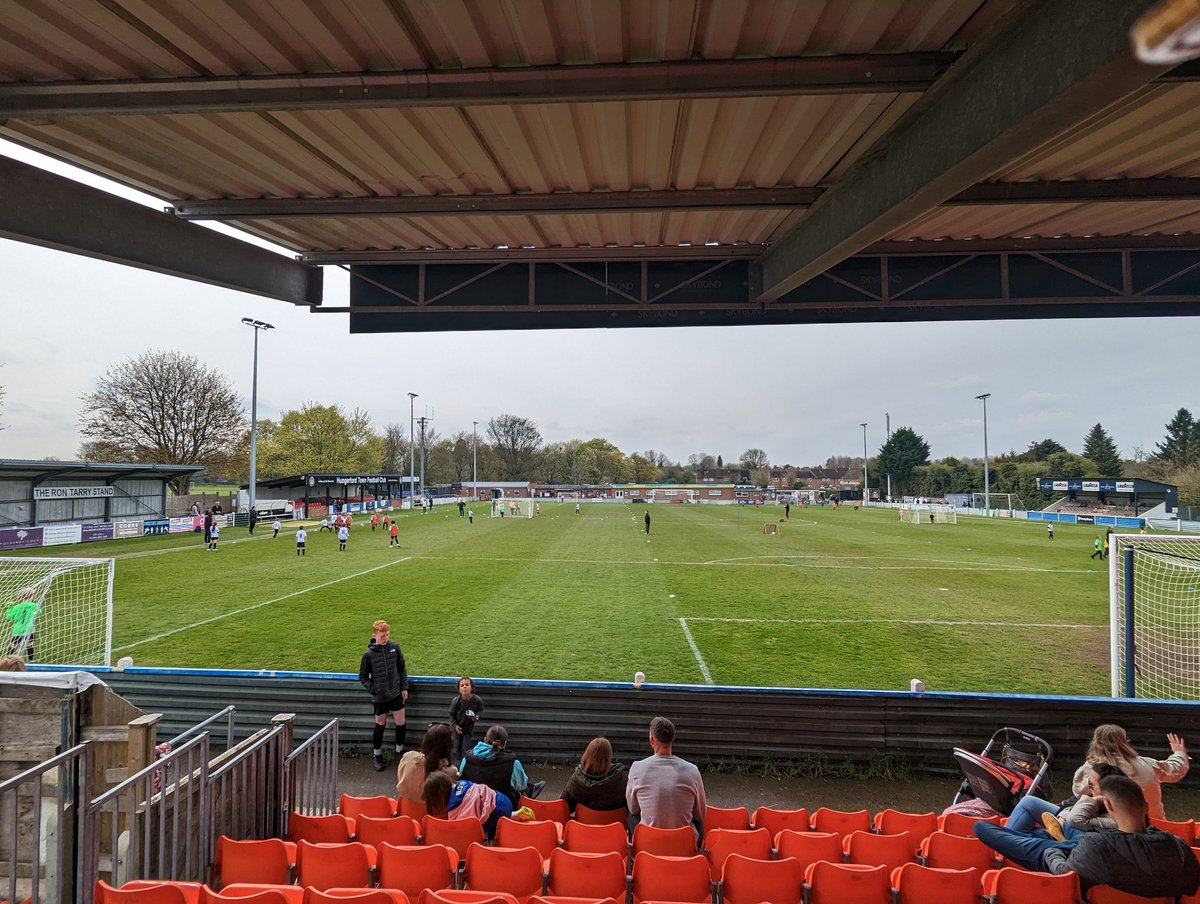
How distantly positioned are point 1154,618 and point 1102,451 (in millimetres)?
98358

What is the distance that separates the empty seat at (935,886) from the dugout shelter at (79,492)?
35.8 metres

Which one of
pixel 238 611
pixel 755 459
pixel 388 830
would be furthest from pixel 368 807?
pixel 755 459

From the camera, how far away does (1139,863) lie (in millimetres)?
3029

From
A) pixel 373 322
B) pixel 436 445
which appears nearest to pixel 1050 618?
pixel 373 322

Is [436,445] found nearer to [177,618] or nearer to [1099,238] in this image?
[177,618]

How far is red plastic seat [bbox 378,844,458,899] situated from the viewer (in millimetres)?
3549

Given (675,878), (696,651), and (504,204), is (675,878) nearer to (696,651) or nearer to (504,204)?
(504,204)

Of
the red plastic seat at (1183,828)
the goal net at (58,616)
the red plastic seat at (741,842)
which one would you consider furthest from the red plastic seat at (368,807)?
the goal net at (58,616)

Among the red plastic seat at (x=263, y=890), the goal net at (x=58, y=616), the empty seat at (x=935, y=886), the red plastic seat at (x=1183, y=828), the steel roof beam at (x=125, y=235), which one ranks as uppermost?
the steel roof beam at (x=125, y=235)

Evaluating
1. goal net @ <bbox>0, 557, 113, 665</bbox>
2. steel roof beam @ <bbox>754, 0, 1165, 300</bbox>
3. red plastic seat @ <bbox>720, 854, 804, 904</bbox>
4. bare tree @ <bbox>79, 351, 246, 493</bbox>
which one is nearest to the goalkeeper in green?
goal net @ <bbox>0, 557, 113, 665</bbox>

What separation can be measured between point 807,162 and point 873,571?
2033 cm

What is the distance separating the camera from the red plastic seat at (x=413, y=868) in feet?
11.6

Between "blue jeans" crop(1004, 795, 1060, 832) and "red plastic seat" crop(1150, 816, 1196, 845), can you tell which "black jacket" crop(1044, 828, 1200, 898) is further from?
"red plastic seat" crop(1150, 816, 1196, 845)

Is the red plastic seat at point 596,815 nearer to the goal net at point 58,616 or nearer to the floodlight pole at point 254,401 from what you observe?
the goal net at point 58,616
